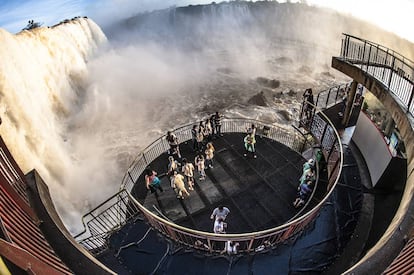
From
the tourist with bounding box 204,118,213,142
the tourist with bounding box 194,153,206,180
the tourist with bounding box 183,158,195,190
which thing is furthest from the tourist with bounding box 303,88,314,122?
the tourist with bounding box 183,158,195,190

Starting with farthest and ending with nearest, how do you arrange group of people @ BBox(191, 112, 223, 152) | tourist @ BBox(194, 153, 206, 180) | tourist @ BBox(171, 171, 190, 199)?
group of people @ BBox(191, 112, 223, 152)
tourist @ BBox(194, 153, 206, 180)
tourist @ BBox(171, 171, 190, 199)

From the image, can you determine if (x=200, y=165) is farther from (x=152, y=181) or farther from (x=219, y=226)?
(x=219, y=226)

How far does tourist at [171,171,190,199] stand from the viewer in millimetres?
11820

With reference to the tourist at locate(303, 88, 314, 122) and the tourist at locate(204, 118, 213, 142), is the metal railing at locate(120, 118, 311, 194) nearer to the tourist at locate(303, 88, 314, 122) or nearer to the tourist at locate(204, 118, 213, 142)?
the tourist at locate(204, 118, 213, 142)

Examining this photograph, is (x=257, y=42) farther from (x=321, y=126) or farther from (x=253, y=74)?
(x=321, y=126)

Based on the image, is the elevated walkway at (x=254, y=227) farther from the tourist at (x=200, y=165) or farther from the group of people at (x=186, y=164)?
the group of people at (x=186, y=164)

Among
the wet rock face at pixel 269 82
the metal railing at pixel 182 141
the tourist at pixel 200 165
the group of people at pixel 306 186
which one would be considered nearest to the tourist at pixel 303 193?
the group of people at pixel 306 186

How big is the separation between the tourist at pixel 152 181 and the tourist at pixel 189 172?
51.7 inches

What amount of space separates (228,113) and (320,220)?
24.0m

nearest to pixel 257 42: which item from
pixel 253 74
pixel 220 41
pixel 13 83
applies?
pixel 220 41

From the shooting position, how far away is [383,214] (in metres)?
11.6

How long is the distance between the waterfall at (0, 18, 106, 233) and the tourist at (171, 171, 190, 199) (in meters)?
13.3

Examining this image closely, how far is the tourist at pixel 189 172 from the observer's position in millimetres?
12484

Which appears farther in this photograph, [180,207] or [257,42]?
[257,42]
